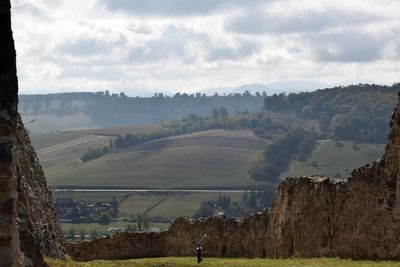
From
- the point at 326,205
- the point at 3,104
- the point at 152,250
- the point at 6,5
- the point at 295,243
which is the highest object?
the point at 6,5

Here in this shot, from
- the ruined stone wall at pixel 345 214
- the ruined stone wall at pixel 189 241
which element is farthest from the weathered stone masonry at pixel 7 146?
the ruined stone wall at pixel 189 241

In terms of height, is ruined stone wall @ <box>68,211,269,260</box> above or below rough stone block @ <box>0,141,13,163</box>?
below

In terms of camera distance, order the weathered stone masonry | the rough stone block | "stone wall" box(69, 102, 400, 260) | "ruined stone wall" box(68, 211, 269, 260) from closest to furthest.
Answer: the weathered stone masonry < the rough stone block < "stone wall" box(69, 102, 400, 260) < "ruined stone wall" box(68, 211, 269, 260)

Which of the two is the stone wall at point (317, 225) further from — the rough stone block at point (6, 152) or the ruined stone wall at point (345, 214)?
the rough stone block at point (6, 152)

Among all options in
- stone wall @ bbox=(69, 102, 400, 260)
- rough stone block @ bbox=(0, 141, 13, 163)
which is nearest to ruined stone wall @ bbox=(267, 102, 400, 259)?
stone wall @ bbox=(69, 102, 400, 260)

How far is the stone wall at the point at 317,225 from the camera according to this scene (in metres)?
28.4

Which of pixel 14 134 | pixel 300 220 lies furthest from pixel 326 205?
pixel 14 134

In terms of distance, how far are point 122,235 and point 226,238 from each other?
909 centimetres

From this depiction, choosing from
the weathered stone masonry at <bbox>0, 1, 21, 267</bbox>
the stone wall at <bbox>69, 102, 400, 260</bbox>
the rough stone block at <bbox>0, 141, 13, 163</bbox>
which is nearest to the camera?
the weathered stone masonry at <bbox>0, 1, 21, 267</bbox>

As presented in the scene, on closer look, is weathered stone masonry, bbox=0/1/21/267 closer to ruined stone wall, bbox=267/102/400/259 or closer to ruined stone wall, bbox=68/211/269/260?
ruined stone wall, bbox=267/102/400/259

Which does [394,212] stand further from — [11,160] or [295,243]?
[11,160]

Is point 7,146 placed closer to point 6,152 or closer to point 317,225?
point 6,152

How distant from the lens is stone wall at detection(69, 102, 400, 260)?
28422 mm

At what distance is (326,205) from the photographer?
33.0 metres
